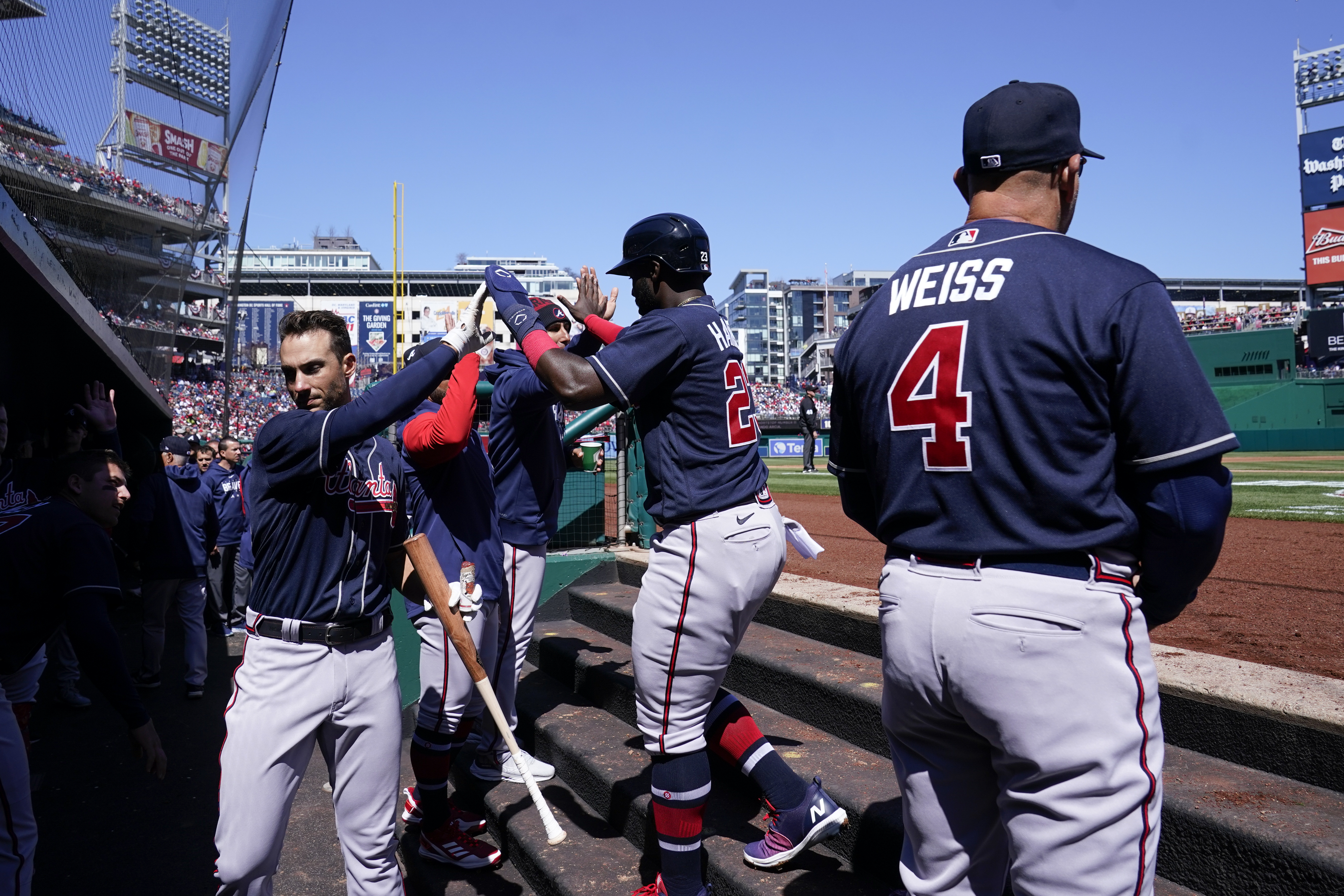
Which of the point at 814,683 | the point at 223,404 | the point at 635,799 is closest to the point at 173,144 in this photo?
the point at 635,799

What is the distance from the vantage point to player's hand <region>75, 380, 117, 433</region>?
5082mm

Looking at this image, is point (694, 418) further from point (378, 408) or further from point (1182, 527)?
point (1182, 527)

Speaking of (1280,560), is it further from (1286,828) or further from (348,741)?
(348,741)

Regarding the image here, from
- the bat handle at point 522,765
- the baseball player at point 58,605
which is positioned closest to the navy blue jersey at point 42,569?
the baseball player at point 58,605

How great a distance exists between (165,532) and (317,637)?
5.20 meters

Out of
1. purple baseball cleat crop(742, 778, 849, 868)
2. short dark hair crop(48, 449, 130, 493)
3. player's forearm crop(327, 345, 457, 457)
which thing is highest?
player's forearm crop(327, 345, 457, 457)

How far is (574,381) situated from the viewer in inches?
92.7

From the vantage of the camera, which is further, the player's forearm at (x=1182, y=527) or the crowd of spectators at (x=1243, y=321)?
the crowd of spectators at (x=1243, y=321)

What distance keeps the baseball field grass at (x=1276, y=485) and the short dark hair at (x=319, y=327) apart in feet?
10.1

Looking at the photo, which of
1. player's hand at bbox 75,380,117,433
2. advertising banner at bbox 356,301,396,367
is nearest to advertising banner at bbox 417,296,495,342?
advertising banner at bbox 356,301,396,367

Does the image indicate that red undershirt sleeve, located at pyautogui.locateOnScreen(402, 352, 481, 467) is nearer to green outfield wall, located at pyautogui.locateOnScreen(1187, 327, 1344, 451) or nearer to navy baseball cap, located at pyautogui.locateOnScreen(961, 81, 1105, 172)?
navy baseball cap, located at pyautogui.locateOnScreen(961, 81, 1105, 172)

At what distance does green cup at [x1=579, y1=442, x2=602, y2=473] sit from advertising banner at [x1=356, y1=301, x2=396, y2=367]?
69.7m

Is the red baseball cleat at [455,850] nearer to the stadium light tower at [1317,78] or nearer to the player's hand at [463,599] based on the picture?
the player's hand at [463,599]

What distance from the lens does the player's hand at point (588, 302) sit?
3047 millimetres
